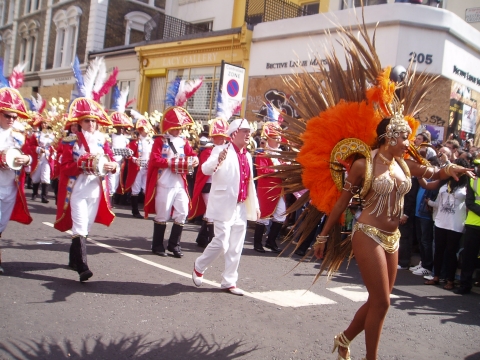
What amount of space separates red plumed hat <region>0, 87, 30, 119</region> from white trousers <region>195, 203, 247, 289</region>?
103 inches

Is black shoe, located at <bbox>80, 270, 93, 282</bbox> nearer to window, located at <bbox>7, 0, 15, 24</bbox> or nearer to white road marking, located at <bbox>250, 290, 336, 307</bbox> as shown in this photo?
white road marking, located at <bbox>250, 290, 336, 307</bbox>

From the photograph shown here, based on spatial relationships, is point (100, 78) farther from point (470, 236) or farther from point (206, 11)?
point (206, 11)

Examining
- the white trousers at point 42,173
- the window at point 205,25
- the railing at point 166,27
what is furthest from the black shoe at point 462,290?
the railing at point 166,27

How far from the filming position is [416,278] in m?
7.68

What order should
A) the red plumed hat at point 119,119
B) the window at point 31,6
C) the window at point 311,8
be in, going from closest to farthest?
1. the red plumed hat at point 119,119
2. the window at point 311,8
3. the window at point 31,6

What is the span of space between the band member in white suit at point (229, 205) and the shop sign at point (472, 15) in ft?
44.4

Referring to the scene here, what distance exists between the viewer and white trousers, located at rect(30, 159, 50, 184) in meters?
12.2

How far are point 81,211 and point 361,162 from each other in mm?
3340

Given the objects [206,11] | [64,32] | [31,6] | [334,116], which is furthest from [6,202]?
[31,6]

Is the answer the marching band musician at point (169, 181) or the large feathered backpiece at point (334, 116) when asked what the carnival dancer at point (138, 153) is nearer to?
the marching band musician at point (169, 181)

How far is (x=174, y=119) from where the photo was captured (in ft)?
24.4

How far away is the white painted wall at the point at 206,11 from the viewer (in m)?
21.9

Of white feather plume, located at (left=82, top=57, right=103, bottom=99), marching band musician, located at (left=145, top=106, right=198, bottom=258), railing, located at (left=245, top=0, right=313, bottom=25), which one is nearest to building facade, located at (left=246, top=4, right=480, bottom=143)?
railing, located at (left=245, top=0, right=313, bottom=25)

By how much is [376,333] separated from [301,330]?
3.87ft
